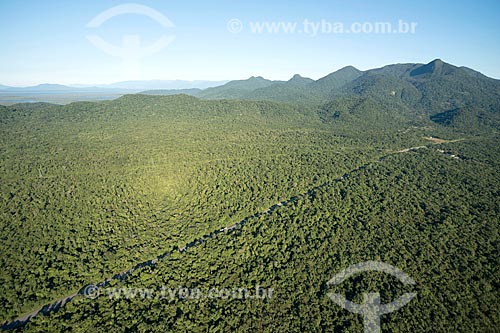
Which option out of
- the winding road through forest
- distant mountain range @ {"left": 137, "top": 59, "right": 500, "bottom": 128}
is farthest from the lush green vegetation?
distant mountain range @ {"left": 137, "top": 59, "right": 500, "bottom": 128}

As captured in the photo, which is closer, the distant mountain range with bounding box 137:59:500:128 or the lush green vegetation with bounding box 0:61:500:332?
the lush green vegetation with bounding box 0:61:500:332

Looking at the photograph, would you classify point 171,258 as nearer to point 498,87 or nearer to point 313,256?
point 313,256

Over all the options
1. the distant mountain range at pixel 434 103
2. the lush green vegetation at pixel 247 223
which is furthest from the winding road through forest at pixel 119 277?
the distant mountain range at pixel 434 103

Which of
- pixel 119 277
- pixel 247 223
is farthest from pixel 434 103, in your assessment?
pixel 119 277

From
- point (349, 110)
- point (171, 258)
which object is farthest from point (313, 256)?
point (349, 110)

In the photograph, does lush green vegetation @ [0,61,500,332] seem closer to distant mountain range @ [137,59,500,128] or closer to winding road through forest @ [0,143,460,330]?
winding road through forest @ [0,143,460,330]

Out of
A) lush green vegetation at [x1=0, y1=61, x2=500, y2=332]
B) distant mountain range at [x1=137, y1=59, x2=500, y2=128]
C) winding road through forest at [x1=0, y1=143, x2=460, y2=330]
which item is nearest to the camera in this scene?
lush green vegetation at [x1=0, y1=61, x2=500, y2=332]

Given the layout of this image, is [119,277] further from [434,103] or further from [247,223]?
[434,103]

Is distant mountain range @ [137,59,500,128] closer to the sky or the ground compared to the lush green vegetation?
closer to the sky

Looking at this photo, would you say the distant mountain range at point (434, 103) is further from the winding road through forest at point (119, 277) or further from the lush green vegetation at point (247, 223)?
the winding road through forest at point (119, 277)
